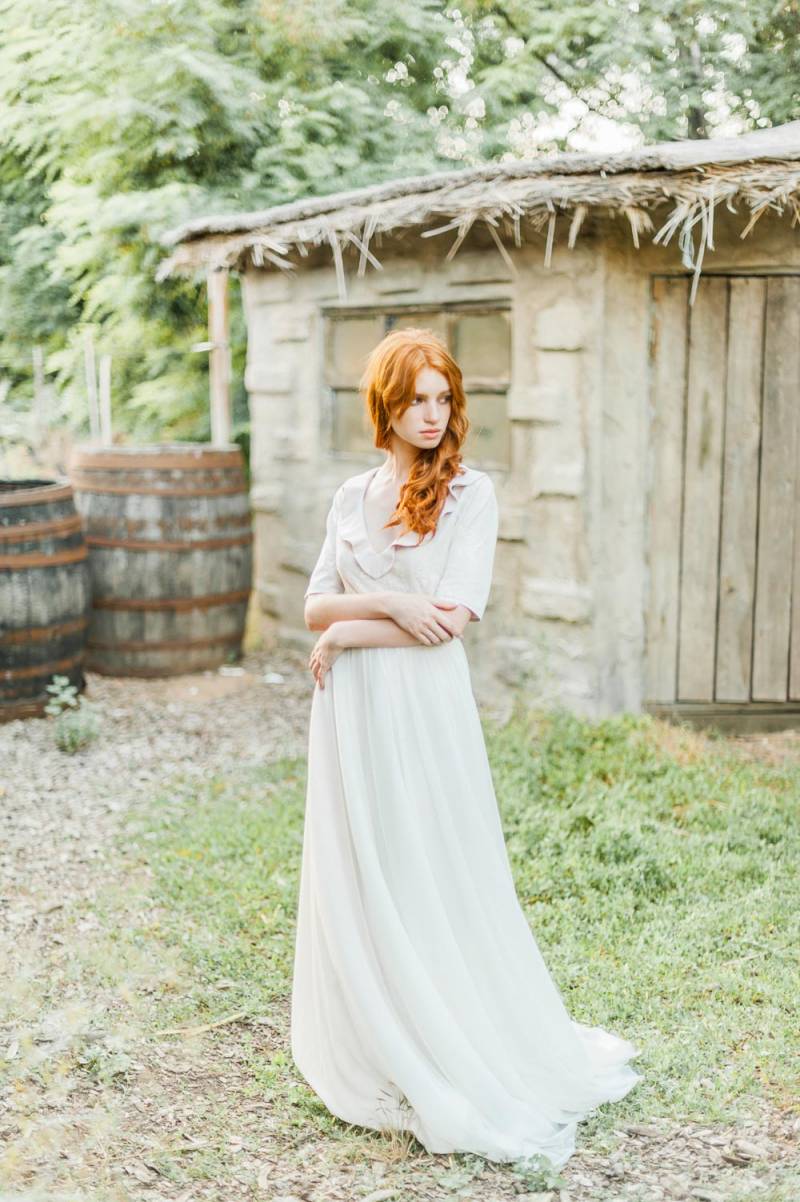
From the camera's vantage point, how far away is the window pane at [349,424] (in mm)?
7465

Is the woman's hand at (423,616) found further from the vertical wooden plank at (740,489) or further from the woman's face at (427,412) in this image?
the vertical wooden plank at (740,489)

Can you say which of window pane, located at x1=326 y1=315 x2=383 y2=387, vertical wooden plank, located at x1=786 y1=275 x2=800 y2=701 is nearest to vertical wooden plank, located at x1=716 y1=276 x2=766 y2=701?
→ vertical wooden plank, located at x1=786 y1=275 x2=800 y2=701

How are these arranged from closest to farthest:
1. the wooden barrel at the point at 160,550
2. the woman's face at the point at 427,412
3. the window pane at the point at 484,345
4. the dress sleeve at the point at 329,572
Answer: the woman's face at the point at 427,412
the dress sleeve at the point at 329,572
the window pane at the point at 484,345
the wooden barrel at the point at 160,550

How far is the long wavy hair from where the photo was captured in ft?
8.70

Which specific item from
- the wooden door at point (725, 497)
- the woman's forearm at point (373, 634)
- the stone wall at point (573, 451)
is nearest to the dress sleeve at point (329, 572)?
the woman's forearm at point (373, 634)

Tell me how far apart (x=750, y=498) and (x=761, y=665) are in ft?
2.87

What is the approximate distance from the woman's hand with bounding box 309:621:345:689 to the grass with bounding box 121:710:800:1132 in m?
1.08

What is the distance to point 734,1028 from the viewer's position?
3.36m

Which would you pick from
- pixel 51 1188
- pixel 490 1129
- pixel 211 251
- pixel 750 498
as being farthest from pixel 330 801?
pixel 211 251

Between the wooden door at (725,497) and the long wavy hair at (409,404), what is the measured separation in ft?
Result: 12.0

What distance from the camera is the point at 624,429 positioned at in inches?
241

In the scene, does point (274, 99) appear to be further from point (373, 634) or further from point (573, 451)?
point (373, 634)

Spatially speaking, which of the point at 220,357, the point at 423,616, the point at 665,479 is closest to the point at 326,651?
the point at 423,616

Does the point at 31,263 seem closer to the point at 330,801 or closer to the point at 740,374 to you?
the point at 740,374
